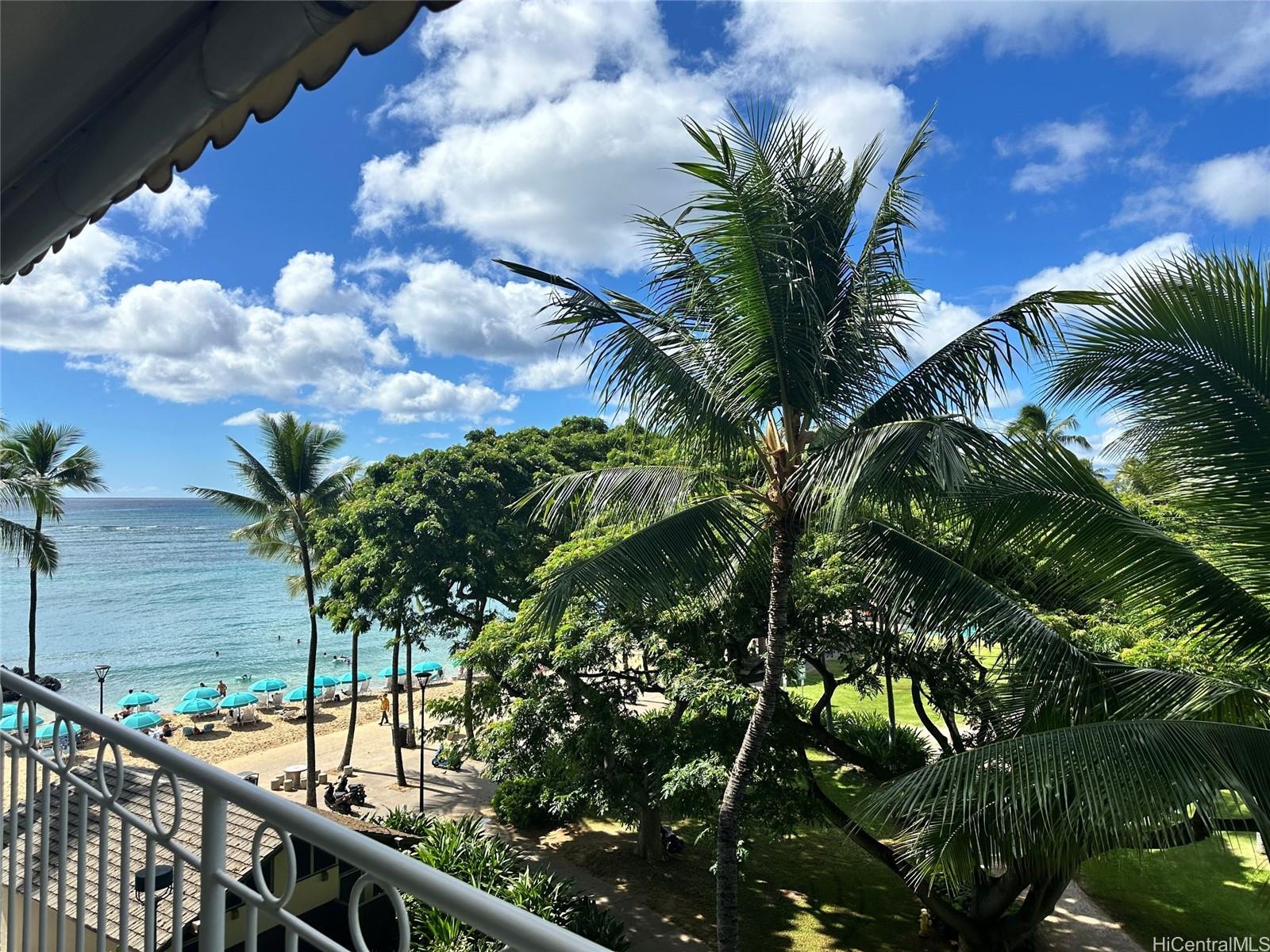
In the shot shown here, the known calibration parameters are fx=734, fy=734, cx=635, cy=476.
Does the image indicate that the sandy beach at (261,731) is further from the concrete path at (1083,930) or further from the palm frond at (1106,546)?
the palm frond at (1106,546)

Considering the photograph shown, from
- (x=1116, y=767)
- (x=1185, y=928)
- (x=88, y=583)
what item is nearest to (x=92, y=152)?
(x=1116, y=767)

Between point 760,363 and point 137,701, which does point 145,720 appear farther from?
point 760,363

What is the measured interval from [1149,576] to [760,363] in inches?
133

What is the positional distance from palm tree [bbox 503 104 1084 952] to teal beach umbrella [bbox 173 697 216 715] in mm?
22991

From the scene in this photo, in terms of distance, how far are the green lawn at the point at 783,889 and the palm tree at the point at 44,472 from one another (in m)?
15.4

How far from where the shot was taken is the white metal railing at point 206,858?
0.97 m

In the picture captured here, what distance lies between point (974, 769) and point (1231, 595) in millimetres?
1954

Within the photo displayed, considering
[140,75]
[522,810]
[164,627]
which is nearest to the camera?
[140,75]

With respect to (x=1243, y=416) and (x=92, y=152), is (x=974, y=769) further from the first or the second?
(x=92, y=152)

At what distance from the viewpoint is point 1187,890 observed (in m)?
11.5

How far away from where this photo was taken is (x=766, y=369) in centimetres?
666

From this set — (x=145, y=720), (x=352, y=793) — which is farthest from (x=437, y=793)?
(x=145, y=720)

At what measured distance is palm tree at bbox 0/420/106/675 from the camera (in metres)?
18.6

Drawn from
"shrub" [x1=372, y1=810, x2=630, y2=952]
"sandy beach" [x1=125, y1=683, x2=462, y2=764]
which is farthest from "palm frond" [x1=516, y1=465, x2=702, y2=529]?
"sandy beach" [x1=125, y1=683, x2=462, y2=764]
